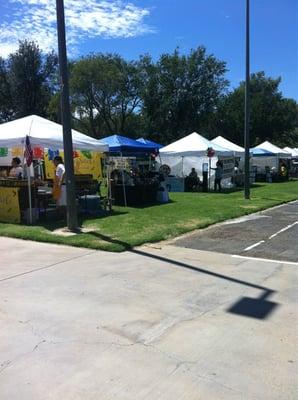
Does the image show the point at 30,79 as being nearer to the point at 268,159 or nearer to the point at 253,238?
the point at 268,159

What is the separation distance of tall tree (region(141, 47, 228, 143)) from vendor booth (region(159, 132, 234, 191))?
21241mm

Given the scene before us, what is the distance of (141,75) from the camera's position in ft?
170

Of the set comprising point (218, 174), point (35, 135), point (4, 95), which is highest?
point (4, 95)

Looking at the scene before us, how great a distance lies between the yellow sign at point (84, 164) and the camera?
20156 mm

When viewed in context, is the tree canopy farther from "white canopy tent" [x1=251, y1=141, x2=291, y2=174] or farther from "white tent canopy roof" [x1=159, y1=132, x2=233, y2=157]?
"white tent canopy roof" [x1=159, y1=132, x2=233, y2=157]

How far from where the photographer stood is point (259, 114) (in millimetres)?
57781

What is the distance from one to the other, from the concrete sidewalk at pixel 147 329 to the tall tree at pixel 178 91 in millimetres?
43851

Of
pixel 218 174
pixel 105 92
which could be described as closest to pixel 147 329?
pixel 218 174

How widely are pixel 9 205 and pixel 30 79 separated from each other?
3940 centimetres

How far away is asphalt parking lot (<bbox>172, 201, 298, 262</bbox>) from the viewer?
31.2 ft

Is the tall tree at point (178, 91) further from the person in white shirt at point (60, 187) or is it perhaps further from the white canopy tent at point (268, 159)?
the person in white shirt at point (60, 187)

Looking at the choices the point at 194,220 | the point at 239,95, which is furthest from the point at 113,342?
the point at 239,95

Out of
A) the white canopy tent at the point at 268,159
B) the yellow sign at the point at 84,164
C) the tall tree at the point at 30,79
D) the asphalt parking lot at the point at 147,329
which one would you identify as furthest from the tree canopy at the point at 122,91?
the asphalt parking lot at the point at 147,329

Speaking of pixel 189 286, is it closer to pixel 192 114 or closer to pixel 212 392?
pixel 212 392
